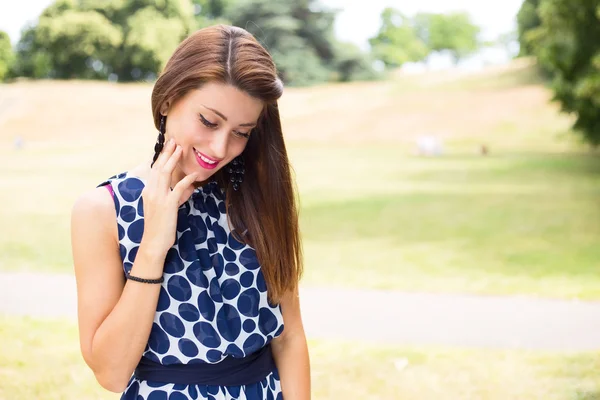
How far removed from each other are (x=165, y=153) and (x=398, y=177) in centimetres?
1333

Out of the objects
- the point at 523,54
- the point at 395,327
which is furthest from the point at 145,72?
the point at 395,327

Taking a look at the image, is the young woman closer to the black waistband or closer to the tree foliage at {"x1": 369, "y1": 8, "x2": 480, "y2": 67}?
the black waistband

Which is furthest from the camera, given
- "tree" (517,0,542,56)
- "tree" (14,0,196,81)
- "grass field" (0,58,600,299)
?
"tree" (517,0,542,56)

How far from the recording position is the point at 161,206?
4.09 feet

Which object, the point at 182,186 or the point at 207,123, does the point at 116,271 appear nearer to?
the point at 182,186

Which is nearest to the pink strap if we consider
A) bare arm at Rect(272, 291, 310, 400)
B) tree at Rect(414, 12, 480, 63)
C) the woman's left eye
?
the woman's left eye

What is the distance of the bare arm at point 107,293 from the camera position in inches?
48.7

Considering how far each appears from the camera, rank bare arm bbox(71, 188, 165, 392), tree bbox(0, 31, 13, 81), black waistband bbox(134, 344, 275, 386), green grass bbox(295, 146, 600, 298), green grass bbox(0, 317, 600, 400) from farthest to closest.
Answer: tree bbox(0, 31, 13, 81) → green grass bbox(295, 146, 600, 298) → green grass bbox(0, 317, 600, 400) → black waistband bbox(134, 344, 275, 386) → bare arm bbox(71, 188, 165, 392)

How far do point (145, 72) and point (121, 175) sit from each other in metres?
20.2

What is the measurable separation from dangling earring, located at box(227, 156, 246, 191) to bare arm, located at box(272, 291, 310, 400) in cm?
24

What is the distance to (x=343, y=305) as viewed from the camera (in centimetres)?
492

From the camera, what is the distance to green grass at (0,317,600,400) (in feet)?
11.2

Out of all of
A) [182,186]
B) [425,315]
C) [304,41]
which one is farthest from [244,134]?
[304,41]

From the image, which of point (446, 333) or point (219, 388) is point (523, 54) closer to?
point (446, 333)
